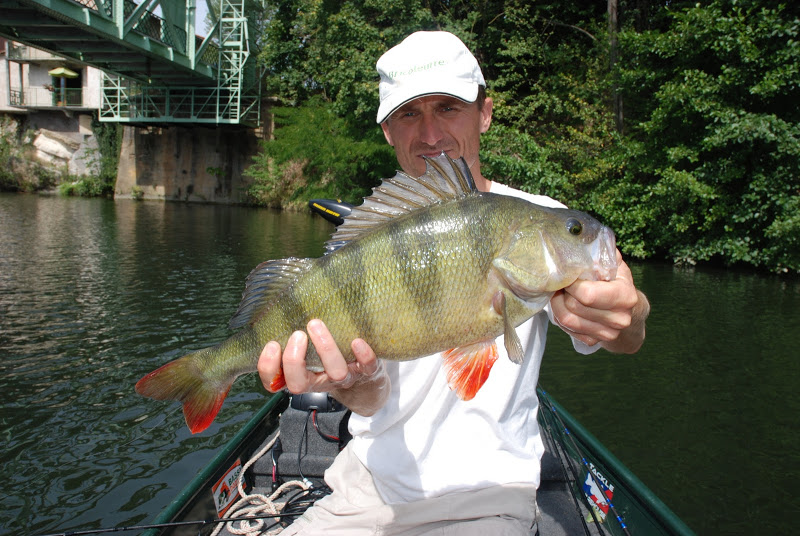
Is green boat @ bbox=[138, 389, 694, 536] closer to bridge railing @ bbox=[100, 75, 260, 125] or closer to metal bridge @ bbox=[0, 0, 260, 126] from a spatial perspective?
metal bridge @ bbox=[0, 0, 260, 126]

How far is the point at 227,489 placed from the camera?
3461mm

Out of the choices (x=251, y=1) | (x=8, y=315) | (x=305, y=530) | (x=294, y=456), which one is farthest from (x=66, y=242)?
(x=251, y=1)

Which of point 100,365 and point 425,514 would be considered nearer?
point 425,514

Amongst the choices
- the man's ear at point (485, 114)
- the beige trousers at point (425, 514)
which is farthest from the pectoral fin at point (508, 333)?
the man's ear at point (485, 114)

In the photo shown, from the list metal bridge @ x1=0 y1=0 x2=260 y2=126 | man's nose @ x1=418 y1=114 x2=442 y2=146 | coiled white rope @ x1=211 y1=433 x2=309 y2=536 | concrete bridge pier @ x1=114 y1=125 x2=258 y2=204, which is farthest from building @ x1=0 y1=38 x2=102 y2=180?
man's nose @ x1=418 y1=114 x2=442 y2=146

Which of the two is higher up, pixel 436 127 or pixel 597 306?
pixel 436 127

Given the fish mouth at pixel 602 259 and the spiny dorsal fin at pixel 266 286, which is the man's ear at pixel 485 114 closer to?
the fish mouth at pixel 602 259

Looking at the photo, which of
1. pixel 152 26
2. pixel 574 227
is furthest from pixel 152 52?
pixel 574 227

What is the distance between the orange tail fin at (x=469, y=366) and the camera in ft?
6.49

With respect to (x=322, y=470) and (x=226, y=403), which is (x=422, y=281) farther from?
(x=226, y=403)

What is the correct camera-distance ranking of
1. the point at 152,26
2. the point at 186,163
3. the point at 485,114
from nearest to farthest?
1. the point at 485,114
2. the point at 152,26
3. the point at 186,163

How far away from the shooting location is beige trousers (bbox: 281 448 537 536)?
86.7 inches

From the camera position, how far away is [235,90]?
3350 centimetres

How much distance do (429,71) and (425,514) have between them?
6.86 feet
